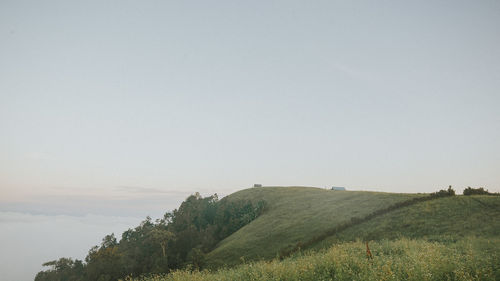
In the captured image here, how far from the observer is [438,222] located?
3347 centimetres

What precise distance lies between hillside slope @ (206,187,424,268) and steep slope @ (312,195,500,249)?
666 centimetres

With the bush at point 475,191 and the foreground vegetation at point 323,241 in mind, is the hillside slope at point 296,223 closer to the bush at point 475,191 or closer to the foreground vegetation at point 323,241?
the foreground vegetation at point 323,241

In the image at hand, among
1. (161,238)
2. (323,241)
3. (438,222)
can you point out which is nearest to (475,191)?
(438,222)

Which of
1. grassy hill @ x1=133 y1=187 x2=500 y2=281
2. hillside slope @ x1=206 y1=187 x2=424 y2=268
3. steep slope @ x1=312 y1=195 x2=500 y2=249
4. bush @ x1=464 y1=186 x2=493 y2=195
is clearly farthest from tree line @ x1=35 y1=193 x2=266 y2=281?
bush @ x1=464 y1=186 x2=493 y2=195

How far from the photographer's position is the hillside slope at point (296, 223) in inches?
1792

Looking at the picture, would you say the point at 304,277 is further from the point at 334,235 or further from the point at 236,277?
the point at 334,235

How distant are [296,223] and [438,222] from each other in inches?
986

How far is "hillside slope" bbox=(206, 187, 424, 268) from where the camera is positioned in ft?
149

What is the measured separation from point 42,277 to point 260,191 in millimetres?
84621

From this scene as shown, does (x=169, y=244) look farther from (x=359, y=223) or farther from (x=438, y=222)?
(x=438, y=222)

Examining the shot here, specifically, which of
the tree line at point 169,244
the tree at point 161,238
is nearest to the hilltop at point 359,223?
the tree line at point 169,244

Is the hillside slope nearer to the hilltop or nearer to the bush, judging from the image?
the hilltop

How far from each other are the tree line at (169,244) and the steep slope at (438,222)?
30507 millimetres

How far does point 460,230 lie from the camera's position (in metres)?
29.5
